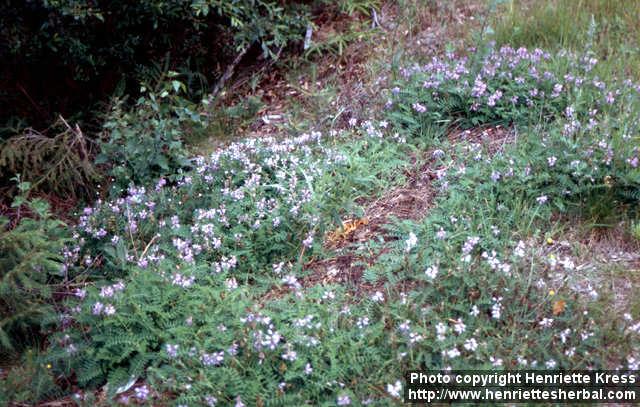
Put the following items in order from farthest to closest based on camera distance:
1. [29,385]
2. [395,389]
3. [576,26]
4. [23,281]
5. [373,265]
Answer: [576,26], [373,265], [23,281], [29,385], [395,389]

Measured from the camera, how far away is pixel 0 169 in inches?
204

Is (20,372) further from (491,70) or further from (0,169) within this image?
(491,70)

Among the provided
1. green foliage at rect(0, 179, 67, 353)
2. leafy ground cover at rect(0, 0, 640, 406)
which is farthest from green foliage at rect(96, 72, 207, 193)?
green foliage at rect(0, 179, 67, 353)

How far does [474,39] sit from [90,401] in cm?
409

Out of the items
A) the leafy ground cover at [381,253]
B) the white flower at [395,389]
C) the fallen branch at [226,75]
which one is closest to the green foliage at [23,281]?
the leafy ground cover at [381,253]

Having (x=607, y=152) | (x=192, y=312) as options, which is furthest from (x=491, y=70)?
(x=192, y=312)

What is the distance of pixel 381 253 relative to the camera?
4.14 m

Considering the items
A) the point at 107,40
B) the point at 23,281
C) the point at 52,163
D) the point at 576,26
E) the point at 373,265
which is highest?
the point at 107,40

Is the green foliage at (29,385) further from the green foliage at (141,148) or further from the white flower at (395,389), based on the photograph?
the white flower at (395,389)

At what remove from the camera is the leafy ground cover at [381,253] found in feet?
10.9

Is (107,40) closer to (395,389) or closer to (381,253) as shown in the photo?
(381,253)

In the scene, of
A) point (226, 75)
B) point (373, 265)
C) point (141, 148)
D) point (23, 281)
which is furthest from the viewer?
Answer: point (226, 75)

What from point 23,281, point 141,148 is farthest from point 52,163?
point 23,281

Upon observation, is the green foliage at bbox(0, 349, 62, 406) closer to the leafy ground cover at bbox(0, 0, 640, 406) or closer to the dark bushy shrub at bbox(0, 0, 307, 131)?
→ the leafy ground cover at bbox(0, 0, 640, 406)
